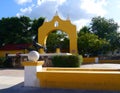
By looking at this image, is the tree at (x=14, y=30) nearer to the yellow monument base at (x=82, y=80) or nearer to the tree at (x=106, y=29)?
the tree at (x=106, y=29)

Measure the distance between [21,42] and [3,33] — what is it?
4470mm

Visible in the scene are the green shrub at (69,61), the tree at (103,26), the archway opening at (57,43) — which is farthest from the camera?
the tree at (103,26)

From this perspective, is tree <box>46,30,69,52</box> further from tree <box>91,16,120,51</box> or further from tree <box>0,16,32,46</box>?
tree <box>91,16,120,51</box>

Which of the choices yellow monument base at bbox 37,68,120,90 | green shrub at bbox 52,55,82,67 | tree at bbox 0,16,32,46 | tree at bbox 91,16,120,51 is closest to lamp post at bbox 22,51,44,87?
yellow monument base at bbox 37,68,120,90

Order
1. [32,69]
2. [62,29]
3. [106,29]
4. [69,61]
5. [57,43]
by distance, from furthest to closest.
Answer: [106,29], [57,43], [62,29], [69,61], [32,69]

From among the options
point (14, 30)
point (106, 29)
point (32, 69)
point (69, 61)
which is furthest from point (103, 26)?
point (32, 69)

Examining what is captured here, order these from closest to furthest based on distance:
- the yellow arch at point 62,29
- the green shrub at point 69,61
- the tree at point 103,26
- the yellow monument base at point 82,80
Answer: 1. the yellow monument base at point 82,80
2. the green shrub at point 69,61
3. the yellow arch at point 62,29
4. the tree at point 103,26

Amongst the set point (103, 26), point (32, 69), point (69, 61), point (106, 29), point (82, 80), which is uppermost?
point (103, 26)

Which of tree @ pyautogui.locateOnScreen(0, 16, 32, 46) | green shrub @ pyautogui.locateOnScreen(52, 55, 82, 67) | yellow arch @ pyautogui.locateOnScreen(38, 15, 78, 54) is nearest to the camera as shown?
green shrub @ pyautogui.locateOnScreen(52, 55, 82, 67)

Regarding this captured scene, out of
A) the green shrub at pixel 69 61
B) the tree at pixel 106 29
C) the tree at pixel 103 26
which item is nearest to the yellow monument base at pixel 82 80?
the green shrub at pixel 69 61

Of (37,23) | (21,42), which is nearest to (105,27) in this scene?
(37,23)

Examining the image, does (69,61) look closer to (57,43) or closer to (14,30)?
(57,43)

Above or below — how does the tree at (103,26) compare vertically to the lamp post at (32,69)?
above

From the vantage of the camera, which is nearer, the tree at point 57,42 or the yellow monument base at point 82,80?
the yellow monument base at point 82,80
